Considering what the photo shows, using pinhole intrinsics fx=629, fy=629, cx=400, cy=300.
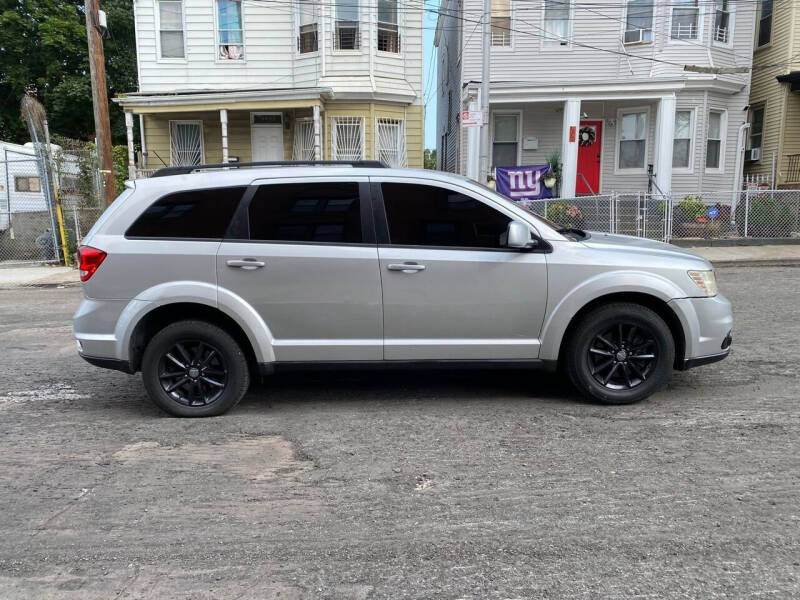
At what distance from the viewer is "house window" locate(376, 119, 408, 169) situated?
1814 cm

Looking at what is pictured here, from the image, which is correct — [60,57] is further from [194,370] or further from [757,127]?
[194,370]

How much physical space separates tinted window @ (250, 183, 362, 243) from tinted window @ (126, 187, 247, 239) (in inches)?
9.3

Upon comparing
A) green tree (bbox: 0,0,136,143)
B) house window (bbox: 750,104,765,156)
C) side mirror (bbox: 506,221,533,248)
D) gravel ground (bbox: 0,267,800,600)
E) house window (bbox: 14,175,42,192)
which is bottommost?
gravel ground (bbox: 0,267,800,600)

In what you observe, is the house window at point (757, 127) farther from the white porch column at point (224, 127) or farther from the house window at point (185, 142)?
the house window at point (185, 142)

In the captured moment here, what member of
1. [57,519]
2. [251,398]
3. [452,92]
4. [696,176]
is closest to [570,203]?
[696,176]

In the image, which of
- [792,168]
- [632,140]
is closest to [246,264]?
[632,140]

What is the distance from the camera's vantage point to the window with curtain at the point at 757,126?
2028cm

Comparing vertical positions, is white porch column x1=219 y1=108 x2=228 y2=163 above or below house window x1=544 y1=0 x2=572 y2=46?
below

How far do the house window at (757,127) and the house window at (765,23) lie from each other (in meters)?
2.04

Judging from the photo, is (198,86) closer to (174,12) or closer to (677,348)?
(174,12)

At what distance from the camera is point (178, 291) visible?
4.66 m

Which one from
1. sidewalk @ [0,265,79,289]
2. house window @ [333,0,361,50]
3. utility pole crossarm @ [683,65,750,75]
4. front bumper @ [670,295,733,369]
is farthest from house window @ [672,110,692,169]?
sidewalk @ [0,265,79,289]

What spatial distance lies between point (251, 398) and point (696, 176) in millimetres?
16386

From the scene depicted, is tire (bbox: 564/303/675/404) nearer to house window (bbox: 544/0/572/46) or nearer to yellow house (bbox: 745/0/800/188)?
house window (bbox: 544/0/572/46)
